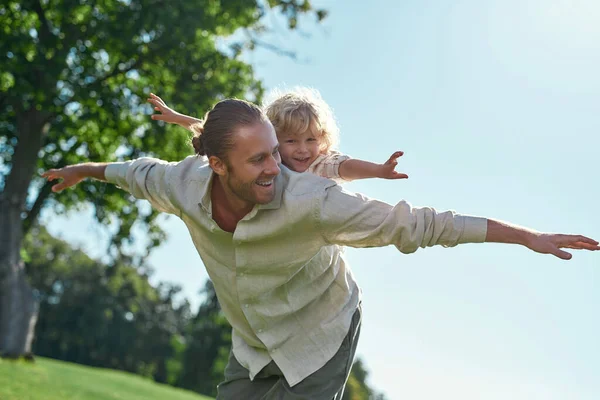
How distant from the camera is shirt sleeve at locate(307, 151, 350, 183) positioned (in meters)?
4.88

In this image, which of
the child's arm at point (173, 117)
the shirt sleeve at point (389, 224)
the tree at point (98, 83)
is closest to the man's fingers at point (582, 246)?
the shirt sleeve at point (389, 224)

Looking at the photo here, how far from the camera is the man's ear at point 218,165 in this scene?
13.1 feet

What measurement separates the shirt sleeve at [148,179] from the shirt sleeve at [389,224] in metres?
1.08

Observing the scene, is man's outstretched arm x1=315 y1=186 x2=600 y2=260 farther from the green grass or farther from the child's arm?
the green grass

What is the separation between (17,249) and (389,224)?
670 inches

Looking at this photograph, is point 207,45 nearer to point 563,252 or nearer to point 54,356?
point 563,252

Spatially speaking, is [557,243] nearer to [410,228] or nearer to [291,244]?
[410,228]

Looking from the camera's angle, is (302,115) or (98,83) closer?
(302,115)

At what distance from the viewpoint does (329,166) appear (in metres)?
4.90

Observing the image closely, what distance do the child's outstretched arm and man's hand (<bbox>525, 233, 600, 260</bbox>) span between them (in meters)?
0.89

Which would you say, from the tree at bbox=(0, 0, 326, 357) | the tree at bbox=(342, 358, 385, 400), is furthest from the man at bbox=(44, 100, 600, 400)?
the tree at bbox=(342, 358, 385, 400)

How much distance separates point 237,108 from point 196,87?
14.5 metres

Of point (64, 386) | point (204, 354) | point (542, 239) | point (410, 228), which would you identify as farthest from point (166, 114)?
point (204, 354)

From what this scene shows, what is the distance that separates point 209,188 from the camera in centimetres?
416
